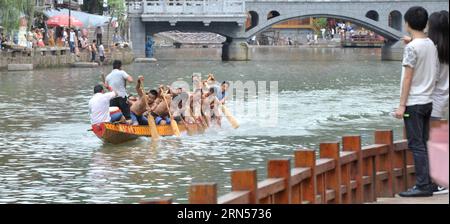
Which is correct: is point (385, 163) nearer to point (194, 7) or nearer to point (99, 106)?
point (99, 106)

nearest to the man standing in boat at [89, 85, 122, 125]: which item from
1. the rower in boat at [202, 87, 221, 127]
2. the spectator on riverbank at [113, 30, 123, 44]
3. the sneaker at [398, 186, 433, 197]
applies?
the rower in boat at [202, 87, 221, 127]

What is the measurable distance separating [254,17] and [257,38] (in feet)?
178

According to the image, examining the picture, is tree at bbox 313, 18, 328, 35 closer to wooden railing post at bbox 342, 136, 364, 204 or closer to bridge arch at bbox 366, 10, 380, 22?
bridge arch at bbox 366, 10, 380, 22

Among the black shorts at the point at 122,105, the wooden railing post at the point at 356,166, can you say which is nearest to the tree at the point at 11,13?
the black shorts at the point at 122,105

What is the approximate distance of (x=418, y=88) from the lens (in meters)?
10.3

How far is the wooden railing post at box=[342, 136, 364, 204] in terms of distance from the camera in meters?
10.6

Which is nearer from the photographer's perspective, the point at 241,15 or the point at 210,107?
the point at 210,107

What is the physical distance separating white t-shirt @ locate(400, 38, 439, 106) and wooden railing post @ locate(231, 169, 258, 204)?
8.37 feet

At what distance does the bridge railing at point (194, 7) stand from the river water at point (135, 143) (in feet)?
89.4

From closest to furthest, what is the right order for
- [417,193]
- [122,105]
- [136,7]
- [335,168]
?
[335,168], [417,193], [122,105], [136,7]

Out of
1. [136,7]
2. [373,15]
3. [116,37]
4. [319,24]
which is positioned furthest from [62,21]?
[319,24]

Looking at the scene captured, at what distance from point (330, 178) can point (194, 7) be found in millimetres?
63178

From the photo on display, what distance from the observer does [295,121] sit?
28.9 m

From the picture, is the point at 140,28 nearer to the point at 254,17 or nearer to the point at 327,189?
the point at 254,17
